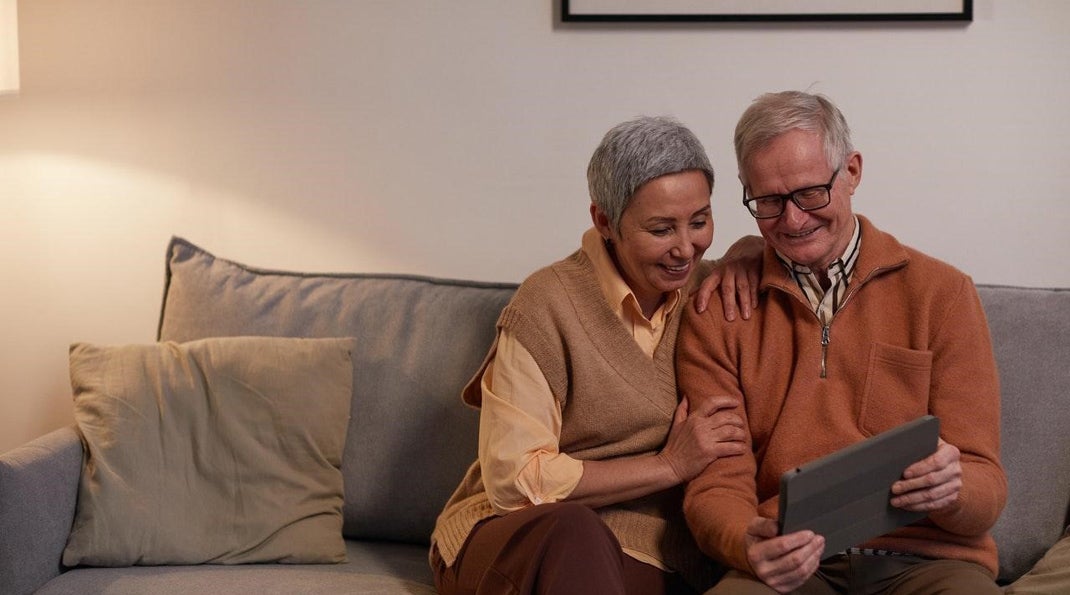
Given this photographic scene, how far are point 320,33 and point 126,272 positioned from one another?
76cm

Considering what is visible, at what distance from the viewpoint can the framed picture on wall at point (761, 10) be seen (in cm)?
243

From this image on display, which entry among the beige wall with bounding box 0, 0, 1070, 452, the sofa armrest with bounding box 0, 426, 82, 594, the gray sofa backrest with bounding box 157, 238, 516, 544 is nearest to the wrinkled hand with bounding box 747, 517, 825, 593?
the gray sofa backrest with bounding box 157, 238, 516, 544

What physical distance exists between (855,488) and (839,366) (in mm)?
330

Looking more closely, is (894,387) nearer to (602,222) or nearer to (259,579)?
(602,222)

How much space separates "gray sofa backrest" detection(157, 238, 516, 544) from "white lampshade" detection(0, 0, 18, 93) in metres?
0.51

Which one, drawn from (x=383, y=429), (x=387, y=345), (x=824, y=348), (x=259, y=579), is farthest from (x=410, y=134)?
(x=824, y=348)

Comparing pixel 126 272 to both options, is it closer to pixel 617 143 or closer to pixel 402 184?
pixel 402 184

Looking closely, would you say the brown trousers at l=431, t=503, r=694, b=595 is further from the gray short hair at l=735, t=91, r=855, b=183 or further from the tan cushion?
the gray short hair at l=735, t=91, r=855, b=183

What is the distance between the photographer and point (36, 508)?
2041mm

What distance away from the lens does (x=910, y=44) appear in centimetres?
246

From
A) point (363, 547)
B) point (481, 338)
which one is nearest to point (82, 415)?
point (363, 547)

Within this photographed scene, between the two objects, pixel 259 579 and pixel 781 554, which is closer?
pixel 781 554

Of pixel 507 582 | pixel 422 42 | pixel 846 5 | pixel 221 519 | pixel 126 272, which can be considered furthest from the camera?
pixel 126 272

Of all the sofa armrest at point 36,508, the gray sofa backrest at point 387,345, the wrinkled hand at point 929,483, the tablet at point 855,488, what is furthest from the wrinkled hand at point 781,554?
the sofa armrest at point 36,508
